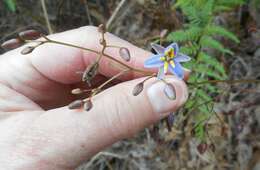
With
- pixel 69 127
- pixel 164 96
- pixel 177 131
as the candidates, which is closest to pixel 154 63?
pixel 164 96

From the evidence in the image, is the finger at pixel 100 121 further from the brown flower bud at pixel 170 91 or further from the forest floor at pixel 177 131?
the forest floor at pixel 177 131

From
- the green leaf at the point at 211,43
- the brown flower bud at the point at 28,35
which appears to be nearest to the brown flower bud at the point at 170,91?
the brown flower bud at the point at 28,35

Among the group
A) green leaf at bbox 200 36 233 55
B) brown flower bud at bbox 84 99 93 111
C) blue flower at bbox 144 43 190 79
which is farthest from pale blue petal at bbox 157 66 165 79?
green leaf at bbox 200 36 233 55

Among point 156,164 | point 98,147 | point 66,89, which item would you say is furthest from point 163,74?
point 156,164

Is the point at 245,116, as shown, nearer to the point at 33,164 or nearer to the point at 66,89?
the point at 66,89

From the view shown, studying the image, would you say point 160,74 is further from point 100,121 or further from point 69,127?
point 69,127
